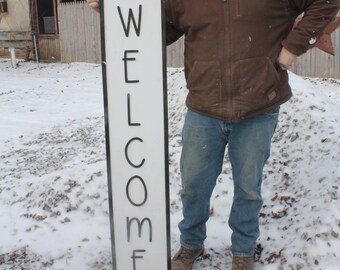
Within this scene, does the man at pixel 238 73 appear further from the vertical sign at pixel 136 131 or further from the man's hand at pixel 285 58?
the vertical sign at pixel 136 131

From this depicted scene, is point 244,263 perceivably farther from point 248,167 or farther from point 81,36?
point 81,36

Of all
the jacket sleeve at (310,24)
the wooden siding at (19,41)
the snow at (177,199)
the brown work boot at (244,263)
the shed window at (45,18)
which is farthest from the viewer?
the shed window at (45,18)

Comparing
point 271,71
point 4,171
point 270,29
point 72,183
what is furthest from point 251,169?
point 4,171

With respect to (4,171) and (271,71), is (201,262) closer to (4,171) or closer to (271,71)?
(271,71)

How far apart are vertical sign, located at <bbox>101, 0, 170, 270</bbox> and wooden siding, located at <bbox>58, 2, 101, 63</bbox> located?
11.6 m

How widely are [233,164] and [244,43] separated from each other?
2.12ft

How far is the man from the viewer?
2262 mm

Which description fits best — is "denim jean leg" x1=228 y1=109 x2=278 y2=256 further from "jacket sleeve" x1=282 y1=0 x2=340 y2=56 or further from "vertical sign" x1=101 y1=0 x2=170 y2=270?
"vertical sign" x1=101 y1=0 x2=170 y2=270

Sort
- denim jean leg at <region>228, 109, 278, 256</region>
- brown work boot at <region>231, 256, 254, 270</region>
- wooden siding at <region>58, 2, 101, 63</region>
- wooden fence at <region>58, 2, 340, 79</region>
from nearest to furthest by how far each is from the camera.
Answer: denim jean leg at <region>228, 109, 278, 256</region>
brown work boot at <region>231, 256, 254, 270</region>
wooden fence at <region>58, 2, 340, 79</region>
wooden siding at <region>58, 2, 101, 63</region>

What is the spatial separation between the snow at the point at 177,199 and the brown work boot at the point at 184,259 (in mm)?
96

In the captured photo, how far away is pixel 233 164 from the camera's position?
2.53 meters

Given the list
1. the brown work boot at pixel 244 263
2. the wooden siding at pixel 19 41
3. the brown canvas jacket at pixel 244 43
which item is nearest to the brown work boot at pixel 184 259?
the brown work boot at pixel 244 263

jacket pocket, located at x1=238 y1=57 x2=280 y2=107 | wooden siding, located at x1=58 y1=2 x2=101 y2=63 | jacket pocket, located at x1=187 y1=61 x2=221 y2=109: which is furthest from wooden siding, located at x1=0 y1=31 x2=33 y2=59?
jacket pocket, located at x1=238 y1=57 x2=280 y2=107

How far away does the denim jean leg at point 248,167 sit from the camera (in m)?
2.39
